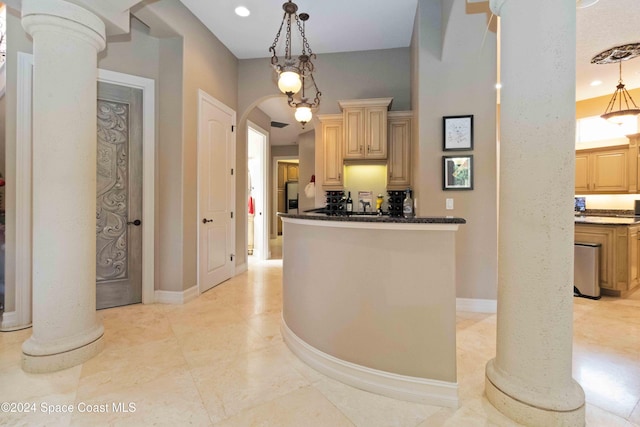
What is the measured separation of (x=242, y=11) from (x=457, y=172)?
121 inches

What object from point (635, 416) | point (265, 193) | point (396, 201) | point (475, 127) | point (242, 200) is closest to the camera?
point (635, 416)

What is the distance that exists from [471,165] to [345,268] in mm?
2136

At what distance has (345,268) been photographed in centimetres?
196

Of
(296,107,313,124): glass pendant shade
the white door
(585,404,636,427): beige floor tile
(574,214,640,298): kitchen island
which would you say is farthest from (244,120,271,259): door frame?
(585,404,636,427): beige floor tile

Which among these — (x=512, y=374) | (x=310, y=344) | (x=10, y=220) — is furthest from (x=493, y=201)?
(x=10, y=220)

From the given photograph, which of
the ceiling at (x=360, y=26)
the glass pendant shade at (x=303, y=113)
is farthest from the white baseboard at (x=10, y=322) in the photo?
the ceiling at (x=360, y=26)

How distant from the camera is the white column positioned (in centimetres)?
206

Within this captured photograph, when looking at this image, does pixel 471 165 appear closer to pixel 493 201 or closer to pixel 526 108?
pixel 493 201

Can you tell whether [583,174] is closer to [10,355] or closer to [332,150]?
[332,150]

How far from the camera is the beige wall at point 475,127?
3209 millimetres

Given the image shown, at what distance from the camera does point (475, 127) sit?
3.24 m

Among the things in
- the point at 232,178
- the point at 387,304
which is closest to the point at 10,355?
the point at 387,304

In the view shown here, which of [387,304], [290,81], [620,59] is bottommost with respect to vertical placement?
[387,304]

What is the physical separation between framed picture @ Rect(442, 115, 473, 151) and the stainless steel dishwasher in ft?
7.07
